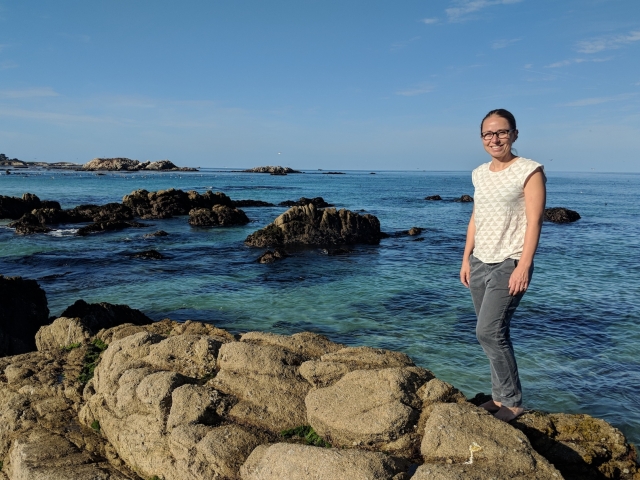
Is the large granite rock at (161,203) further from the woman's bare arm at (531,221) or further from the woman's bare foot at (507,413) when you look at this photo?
the woman's bare arm at (531,221)

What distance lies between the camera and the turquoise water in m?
11.5

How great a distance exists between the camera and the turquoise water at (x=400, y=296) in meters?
11.5

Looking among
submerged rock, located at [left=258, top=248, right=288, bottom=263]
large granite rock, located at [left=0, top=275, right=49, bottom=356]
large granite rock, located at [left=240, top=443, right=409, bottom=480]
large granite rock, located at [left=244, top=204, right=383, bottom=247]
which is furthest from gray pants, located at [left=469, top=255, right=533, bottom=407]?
large granite rock, located at [left=244, top=204, right=383, bottom=247]

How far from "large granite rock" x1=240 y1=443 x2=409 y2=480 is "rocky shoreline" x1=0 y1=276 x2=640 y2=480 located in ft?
0.04

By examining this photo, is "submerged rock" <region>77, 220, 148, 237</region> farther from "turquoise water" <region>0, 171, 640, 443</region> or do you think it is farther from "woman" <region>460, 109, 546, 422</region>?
"woman" <region>460, 109, 546, 422</region>

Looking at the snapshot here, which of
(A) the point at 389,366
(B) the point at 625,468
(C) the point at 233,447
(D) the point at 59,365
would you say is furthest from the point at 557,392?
(D) the point at 59,365

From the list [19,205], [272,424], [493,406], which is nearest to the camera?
[272,424]

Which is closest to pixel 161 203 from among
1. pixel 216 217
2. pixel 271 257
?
pixel 216 217

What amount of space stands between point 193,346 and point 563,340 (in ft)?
36.9

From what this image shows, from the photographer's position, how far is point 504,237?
213 inches

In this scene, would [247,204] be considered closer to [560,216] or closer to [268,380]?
[560,216]

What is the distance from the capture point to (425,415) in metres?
5.29

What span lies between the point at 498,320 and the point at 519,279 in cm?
56

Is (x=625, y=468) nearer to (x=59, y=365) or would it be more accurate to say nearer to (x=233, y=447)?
(x=233, y=447)
